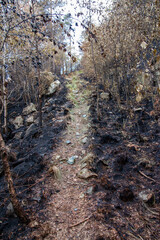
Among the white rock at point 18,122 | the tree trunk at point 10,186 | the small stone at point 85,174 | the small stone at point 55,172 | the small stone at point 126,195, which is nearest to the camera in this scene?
the tree trunk at point 10,186

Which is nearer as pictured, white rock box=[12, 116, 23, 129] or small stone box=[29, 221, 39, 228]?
→ small stone box=[29, 221, 39, 228]

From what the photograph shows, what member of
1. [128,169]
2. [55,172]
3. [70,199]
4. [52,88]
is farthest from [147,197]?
[52,88]

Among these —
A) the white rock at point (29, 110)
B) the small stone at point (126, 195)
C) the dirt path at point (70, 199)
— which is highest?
the white rock at point (29, 110)

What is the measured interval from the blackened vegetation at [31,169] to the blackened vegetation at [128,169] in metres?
1.63

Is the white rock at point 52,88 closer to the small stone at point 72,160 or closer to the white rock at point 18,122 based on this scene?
→ the white rock at point 18,122

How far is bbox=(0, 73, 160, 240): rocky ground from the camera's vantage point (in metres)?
2.88

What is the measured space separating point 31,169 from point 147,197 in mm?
3670

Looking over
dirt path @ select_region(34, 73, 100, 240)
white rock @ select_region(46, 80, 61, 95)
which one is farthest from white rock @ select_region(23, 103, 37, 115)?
dirt path @ select_region(34, 73, 100, 240)

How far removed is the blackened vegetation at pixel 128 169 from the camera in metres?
2.85

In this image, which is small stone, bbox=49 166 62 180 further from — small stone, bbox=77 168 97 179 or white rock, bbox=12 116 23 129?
white rock, bbox=12 116 23 129

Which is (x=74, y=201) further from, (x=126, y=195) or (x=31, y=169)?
(x=31, y=169)

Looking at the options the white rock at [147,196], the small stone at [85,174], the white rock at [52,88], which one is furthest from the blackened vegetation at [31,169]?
the white rock at [52,88]

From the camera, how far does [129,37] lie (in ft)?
23.1

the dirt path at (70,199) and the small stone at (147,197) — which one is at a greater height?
the small stone at (147,197)
